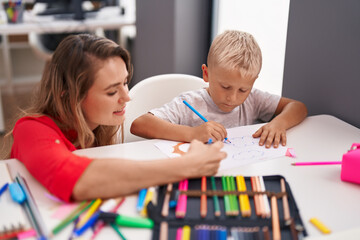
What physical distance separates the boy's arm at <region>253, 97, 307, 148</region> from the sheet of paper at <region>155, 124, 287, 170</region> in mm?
24

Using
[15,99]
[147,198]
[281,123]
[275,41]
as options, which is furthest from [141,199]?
[15,99]

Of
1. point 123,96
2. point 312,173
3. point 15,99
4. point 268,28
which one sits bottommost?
point 15,99

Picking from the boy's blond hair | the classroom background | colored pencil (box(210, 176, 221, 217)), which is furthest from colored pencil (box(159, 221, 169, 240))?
the classroom background

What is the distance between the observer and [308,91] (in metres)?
1.49

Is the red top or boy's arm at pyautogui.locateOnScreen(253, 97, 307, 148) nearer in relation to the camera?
the red top

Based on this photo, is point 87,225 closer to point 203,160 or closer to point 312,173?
point 203,160

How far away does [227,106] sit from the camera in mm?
1349

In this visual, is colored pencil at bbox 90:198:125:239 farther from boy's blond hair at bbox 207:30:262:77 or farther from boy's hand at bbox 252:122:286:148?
boy's blond hair at bbox 207:30:262:77

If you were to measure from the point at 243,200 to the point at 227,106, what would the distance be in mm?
583

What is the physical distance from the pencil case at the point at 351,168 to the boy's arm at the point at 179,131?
0.35 meters

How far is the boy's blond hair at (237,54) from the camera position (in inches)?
48.5

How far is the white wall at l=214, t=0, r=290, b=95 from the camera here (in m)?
1.84

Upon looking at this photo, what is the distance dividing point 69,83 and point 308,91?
91cm

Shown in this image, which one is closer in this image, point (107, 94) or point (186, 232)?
point (186, 232)
